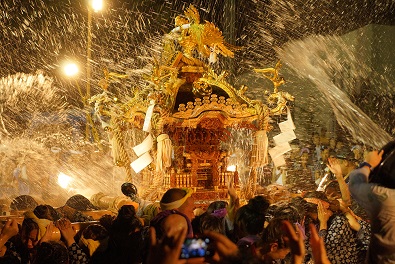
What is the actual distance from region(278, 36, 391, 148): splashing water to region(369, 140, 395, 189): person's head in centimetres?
1411

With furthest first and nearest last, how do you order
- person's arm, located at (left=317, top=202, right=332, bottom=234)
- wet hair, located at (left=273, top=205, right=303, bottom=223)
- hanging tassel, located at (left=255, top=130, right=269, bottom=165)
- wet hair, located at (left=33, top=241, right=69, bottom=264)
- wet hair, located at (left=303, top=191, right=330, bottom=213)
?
1. hanging tassel, located at (left=255, top=130, right=269, bottom=165)
2. wet hair, located at (left=303, top=191, right=330, bottom=213)
3. person's arm, located at (left=317, top=202, right=332, bottom=234)
4. wet hair, located at (left=273, top=205, right=303, bottom=223)
5. wet hair, located at (left=33, top=241, right=69, bottom=264)

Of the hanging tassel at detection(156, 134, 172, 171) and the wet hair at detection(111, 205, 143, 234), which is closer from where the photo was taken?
the wet hair at detection(111, 205, 143, 234)

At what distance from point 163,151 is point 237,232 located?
4.92 m

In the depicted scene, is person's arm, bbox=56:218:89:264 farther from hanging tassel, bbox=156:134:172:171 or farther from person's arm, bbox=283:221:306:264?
hanging tassel, bbox=156:134:172:171

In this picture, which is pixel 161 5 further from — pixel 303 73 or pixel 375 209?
pixel 375 209

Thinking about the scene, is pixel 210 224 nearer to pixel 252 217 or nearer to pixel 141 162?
pixel 252 217

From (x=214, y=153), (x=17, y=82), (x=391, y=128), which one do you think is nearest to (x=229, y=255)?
(x=214, y=153)

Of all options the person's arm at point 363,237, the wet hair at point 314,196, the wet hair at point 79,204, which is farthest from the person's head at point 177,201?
the wet hair at point 79,204

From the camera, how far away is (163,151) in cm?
935

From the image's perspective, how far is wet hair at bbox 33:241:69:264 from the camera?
150 inches

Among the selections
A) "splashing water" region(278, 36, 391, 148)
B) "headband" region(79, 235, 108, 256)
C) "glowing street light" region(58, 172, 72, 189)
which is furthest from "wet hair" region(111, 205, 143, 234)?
"splashing water" region(278, 36, 391, 148)

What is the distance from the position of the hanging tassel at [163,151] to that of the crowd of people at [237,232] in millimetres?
3418

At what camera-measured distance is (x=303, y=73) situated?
20.7 metres

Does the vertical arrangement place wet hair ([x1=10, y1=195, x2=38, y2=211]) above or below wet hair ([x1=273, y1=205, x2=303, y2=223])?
above
